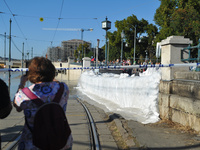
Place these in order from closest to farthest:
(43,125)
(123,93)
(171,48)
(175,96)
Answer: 1. (43,125)
2. (175,96)
3. (171,48)
4. (123,93)

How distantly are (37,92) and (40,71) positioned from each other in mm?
231

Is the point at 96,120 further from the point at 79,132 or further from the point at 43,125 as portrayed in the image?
the point at 43,125

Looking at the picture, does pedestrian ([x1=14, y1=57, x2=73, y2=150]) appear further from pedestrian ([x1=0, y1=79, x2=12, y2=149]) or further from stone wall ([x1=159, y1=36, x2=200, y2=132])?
stone wall ([x1=159, y1=36, x2=200, y2=132])

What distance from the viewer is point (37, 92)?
82.5 inches

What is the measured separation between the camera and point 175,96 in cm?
568

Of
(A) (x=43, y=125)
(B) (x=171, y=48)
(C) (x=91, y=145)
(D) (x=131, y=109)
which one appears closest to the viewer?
(A) (x=43, y=125)

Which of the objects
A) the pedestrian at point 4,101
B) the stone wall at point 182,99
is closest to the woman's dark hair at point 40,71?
the pedestrian at point 4,101

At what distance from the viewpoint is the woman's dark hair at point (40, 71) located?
7.27 ft

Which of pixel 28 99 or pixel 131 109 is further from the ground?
pixel 28 99

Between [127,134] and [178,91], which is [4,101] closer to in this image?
[127,134]

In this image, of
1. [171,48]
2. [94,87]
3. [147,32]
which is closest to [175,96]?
[171,48]

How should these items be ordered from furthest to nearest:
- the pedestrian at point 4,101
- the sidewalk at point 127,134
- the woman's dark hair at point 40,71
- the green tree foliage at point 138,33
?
the green tree foliage at point 138,33
the sidewalk at point 127,134
the woman's dark hair at point 40,71
the pedestrian at point 4,101

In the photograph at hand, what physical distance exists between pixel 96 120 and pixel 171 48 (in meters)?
3.04

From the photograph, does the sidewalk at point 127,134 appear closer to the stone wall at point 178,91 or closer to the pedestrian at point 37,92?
the stone wall at point 178,91
